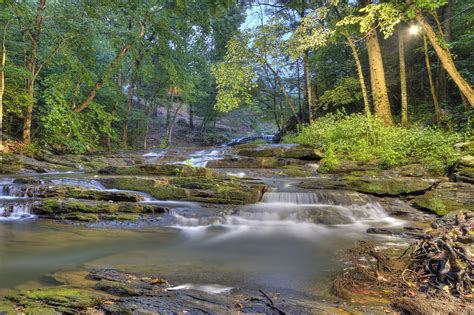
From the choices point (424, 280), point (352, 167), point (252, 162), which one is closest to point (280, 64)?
point (252, 162)

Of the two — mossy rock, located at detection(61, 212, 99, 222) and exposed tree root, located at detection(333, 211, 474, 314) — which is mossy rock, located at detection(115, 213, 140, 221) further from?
exposed tree root, located at detection(333, 211, 474, 314)

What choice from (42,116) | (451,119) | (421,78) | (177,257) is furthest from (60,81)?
(421,78)

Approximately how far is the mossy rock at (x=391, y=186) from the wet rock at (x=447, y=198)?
0.25 m

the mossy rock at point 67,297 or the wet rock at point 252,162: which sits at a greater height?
the wet rock at point 252,162

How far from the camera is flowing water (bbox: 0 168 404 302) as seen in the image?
3.58 m

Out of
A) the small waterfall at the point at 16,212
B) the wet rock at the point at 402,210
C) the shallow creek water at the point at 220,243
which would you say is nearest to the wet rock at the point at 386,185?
the wet rock at the point at 402,210

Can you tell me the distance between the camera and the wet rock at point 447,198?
670 centimetres

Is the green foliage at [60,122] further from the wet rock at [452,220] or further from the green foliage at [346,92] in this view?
the wet rock at [452,220]

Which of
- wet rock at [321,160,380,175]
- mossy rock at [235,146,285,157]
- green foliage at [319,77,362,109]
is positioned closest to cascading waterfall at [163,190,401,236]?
wet rock at [321,160,380,175]

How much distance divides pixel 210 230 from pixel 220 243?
859 millimetres

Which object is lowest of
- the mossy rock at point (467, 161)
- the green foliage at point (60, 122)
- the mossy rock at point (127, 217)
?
the mossy rock at point (127, 217)

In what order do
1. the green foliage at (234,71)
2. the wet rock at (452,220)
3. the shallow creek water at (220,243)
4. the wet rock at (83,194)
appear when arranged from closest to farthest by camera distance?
the shallow creek water at (220,243)
the wet rock at (452,220)
the wet rock at (83,194)
the green foliage at (234,71)

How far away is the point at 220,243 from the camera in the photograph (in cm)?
516

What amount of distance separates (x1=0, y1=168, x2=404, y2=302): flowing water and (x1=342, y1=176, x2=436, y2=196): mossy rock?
561 millimetres
